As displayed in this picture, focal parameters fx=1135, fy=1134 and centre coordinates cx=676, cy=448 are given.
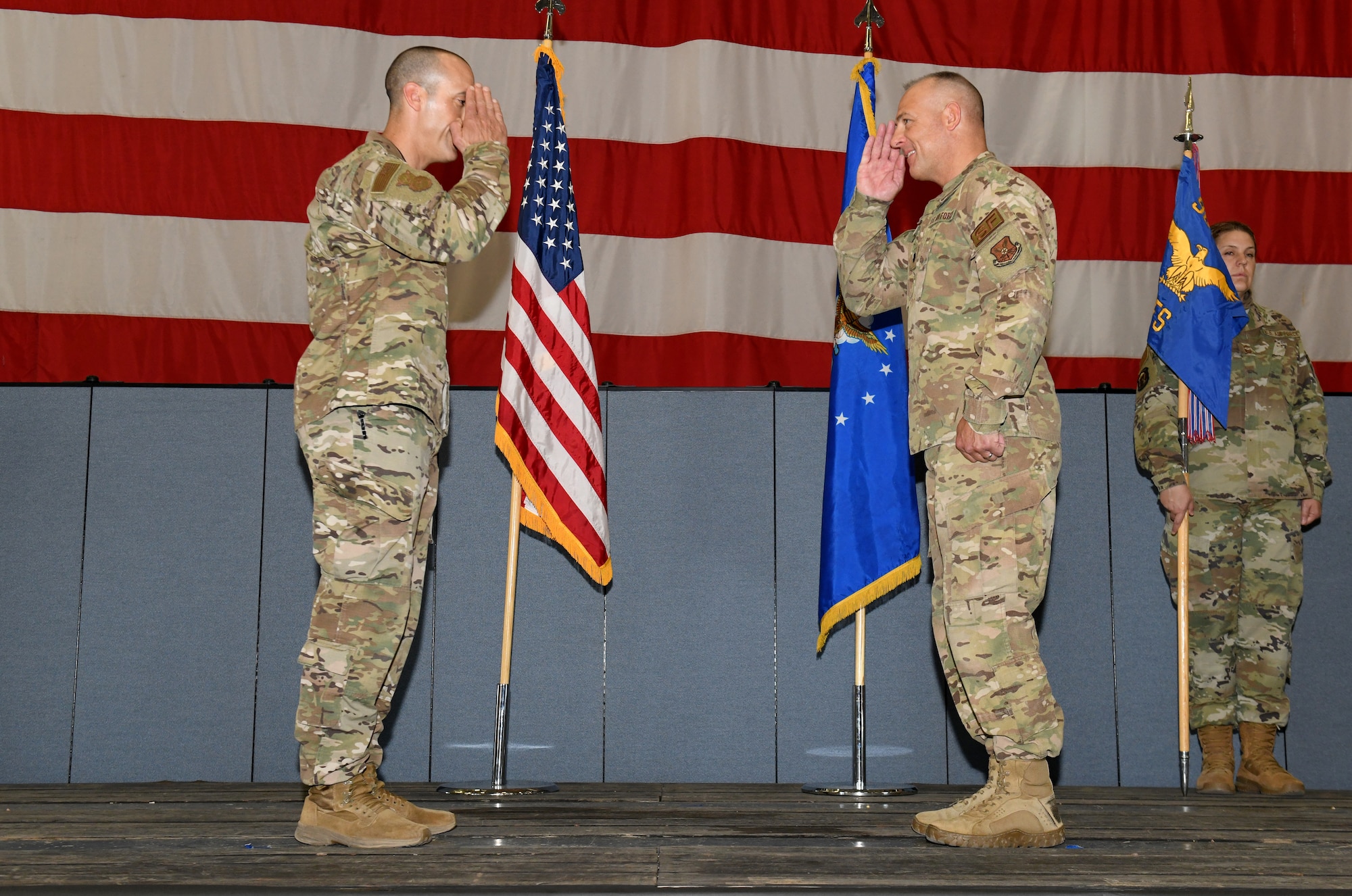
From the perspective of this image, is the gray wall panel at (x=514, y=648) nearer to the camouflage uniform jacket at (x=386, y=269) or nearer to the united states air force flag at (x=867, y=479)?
the united states air force flag at (x=867, y=479)

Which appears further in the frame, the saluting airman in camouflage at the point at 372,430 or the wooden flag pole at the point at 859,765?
the wooden flag pole at the point at 859,765

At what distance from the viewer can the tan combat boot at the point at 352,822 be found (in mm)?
2285

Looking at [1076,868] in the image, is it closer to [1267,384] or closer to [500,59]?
[1267,384]

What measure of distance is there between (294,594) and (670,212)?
199 cm

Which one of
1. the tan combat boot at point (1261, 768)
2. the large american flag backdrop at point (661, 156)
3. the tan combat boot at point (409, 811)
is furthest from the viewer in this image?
the large american flag backdrop at point (661, 156)

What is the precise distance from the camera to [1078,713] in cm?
385

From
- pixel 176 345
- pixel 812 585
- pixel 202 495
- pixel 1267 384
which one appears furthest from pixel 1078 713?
pixel 176 345

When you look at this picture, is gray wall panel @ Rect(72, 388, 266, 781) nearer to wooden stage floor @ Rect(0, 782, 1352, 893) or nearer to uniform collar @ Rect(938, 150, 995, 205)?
wooden stage floor @ Rect(0, 782, 1352, 893)

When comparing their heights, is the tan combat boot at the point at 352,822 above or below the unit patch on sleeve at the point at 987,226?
below

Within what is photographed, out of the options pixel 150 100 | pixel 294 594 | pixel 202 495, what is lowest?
pixel 294 594

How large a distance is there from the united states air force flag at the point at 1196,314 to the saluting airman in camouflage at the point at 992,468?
123 cm

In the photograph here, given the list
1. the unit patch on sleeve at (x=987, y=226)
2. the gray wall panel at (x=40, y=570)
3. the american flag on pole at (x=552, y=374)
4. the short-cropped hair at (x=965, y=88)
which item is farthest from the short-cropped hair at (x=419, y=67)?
the gray wall panel at (x=40, y=570)

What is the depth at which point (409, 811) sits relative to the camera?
2488mm

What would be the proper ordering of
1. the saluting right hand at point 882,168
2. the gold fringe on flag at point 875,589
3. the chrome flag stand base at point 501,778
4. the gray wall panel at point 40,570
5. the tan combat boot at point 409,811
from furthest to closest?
the gray wall panel at point 40,570
the gold fringe on flag at point 875,589
the chrome flag stand base at point 501,778
the saluting right hand at point 882,168
the tan combat boot at point 409,811
